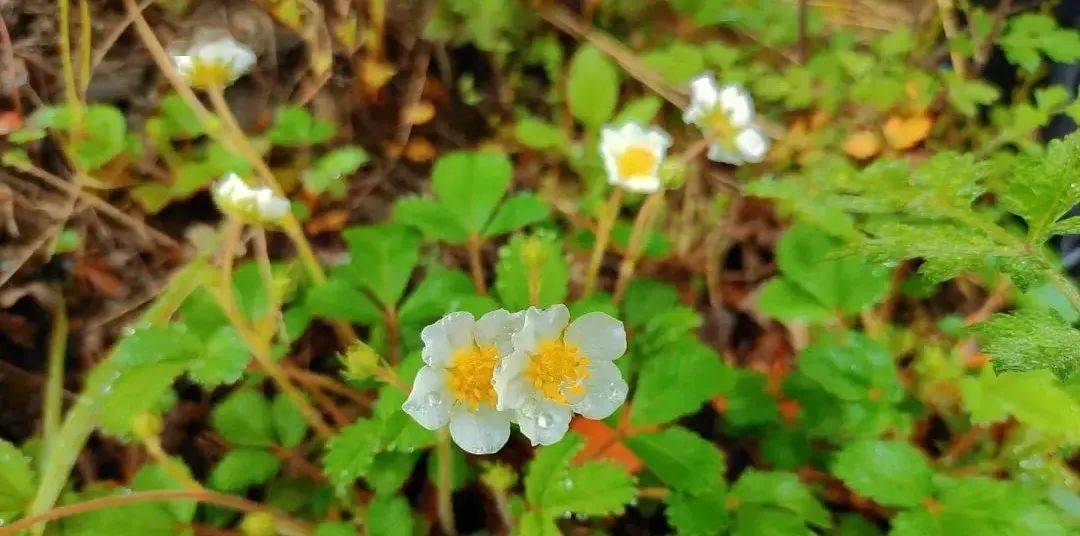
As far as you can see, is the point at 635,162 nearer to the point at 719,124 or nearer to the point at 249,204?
the point at 719,124

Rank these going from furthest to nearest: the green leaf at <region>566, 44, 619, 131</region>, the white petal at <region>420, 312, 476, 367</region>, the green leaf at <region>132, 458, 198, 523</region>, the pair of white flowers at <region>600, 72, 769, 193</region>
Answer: the green leaf at <region>566, 44, 619, 131</region> → the pair of white flowers at <region>600, 72, 769, 193</region> → the green leaf at <region>132, 458, 198, 523</region> → the white petal at <region>420, 312, 476, 367</region>

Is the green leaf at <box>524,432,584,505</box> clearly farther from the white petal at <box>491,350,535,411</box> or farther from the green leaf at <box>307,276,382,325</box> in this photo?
the green leaf at <box>307,276,382,325</box>

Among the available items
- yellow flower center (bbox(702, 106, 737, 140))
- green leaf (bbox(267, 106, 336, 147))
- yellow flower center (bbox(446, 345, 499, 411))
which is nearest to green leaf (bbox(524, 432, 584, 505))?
yellow flower center (bbox(446, 345, 499, 411))

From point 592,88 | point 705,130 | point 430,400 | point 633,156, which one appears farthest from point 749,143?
point 430,400

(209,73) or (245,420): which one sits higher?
(209,73)

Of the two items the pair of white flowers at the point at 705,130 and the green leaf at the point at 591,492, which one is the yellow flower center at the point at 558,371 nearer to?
the green leaf at the point at 591,492
